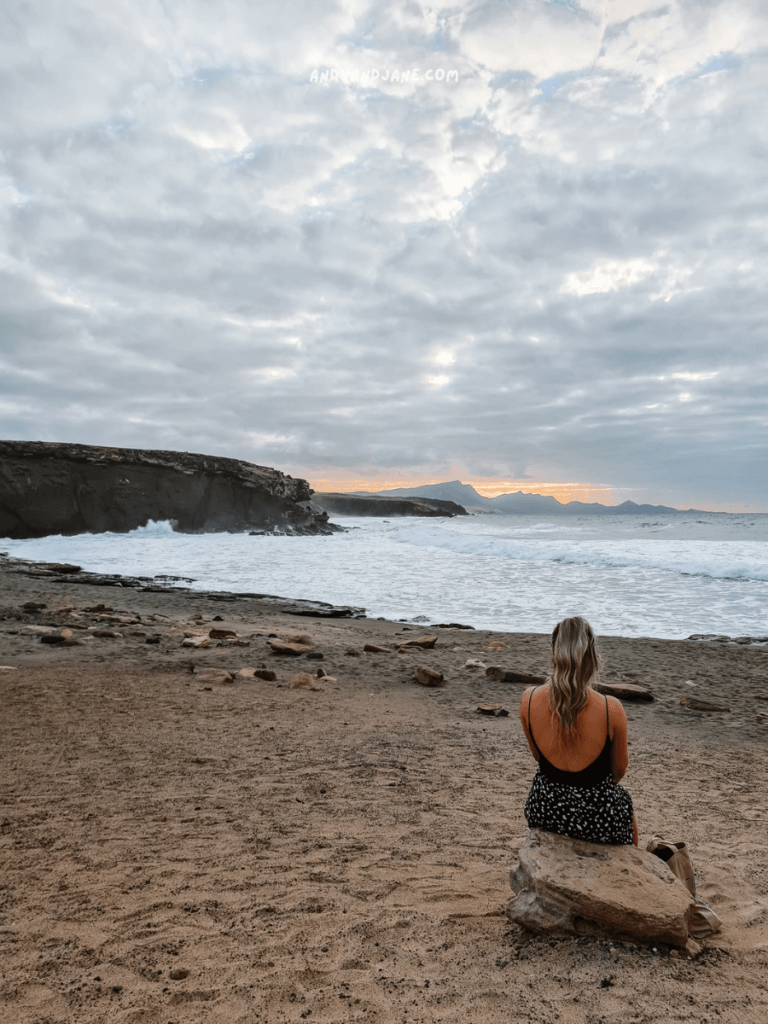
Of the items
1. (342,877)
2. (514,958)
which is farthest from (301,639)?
(514,958)

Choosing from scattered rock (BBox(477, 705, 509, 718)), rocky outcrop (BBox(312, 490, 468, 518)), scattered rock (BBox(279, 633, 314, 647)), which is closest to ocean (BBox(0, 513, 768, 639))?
scattered rock (BBox(279, 633, 314, 647))

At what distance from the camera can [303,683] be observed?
8.12 metres

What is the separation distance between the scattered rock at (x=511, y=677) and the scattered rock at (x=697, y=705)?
1784 mm

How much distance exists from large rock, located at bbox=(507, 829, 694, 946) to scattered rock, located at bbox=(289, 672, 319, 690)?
17.2 ft

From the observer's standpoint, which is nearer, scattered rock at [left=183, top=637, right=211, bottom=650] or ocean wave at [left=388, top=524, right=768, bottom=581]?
scattered rock at [left=183, top=637, right=211, bottom=650]

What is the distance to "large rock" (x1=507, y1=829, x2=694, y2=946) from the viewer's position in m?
2.83

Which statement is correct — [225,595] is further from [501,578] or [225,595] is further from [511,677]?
[511,677]

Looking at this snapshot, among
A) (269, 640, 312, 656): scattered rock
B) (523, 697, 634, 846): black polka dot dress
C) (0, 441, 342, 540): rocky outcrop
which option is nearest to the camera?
(523, 697, 634, 846): black polka dot dress

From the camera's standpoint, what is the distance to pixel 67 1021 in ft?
8.05

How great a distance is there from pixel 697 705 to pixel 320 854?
18.8ft

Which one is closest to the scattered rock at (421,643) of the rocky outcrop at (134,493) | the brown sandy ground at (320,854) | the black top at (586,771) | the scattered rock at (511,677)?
the scattered rock at (511,677)

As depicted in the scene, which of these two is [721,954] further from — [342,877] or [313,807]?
[313,807]

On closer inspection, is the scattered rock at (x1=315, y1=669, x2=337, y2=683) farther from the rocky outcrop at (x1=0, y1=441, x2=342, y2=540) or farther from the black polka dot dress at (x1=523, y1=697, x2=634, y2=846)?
the rocky outcrop at (x1=0, y1=441, x2=342, y2=540)

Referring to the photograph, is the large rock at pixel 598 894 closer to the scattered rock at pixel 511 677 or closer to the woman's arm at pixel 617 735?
the woman's arm at pixel 617 735
